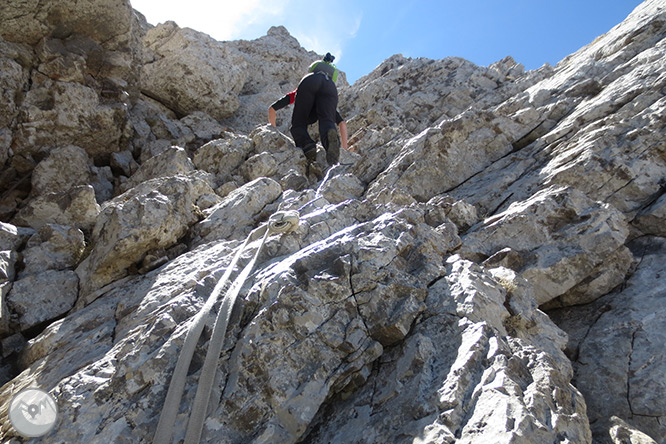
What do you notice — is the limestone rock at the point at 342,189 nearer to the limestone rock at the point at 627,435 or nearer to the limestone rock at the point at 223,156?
the limestone rock at the point at 223,156

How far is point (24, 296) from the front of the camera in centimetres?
552

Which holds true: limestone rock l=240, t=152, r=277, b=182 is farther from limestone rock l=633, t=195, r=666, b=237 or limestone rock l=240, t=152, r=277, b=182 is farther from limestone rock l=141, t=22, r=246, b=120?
limestone rock l=633, t=195, r=666, b=237

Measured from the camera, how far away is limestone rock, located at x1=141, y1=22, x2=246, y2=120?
17484 mm

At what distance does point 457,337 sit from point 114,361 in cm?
332

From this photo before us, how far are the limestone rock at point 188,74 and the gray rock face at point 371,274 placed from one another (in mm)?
5214

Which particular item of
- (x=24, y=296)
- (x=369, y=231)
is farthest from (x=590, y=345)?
(x=24, y=296)

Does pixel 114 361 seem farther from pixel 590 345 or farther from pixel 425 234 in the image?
pixel 590 345

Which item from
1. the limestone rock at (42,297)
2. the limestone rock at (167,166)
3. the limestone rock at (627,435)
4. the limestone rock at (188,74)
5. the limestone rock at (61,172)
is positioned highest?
the limestone rock at (188,74)

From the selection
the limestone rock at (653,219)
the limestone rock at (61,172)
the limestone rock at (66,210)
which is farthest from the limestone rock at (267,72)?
the limestone rock at (653,219)

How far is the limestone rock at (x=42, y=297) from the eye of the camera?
538cm

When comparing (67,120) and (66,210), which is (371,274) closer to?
(66,210)

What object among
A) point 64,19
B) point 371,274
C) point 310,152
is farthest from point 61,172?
point 371,274

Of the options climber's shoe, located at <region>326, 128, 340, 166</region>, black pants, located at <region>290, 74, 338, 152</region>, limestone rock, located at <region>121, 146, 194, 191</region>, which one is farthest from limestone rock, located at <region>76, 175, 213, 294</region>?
black pants, located at <region>290, 74, 338, 152</region>

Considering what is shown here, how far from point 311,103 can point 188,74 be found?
8595 mm
